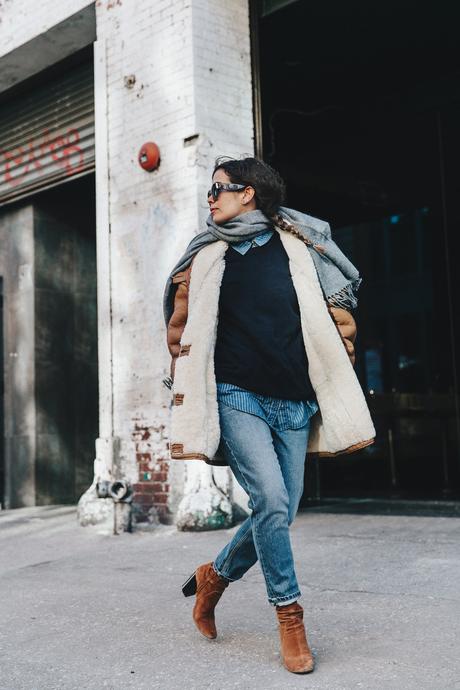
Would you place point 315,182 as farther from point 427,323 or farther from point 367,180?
point 427,323

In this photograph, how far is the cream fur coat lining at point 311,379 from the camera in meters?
3.39

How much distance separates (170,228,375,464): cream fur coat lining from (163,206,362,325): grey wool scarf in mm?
108

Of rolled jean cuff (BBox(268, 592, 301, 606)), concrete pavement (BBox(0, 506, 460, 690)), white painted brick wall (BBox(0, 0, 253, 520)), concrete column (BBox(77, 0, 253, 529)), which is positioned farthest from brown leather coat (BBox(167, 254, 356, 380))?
white painted brick wall (BBox(0, 0, 253, 520))

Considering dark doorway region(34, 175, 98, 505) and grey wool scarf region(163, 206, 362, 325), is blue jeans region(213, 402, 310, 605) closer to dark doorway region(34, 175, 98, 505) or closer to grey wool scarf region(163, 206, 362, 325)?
grey wool scarf region(163, 206, 362, 325)

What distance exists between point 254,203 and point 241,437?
0.99 meters

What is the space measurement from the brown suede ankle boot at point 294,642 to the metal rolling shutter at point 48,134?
6.52 m

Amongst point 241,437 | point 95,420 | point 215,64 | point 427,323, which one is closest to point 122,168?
point 215,64

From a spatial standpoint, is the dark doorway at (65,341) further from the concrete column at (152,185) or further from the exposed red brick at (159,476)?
the exposed red brick at (159,476)

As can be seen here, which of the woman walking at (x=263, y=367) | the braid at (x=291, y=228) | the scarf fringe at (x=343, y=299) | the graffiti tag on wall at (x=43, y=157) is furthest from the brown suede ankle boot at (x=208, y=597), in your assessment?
the graffiti tag on wall at (x=43, y=157)

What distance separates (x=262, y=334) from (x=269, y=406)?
11.2 inches

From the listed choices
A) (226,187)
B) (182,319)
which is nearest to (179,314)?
(182,319)

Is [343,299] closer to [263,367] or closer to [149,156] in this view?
[263,367]

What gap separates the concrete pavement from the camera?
3.16 m

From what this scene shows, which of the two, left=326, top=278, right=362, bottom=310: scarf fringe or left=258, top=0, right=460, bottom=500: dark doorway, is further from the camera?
left=258, top=0, right=460, bottom=500: dark doorway
